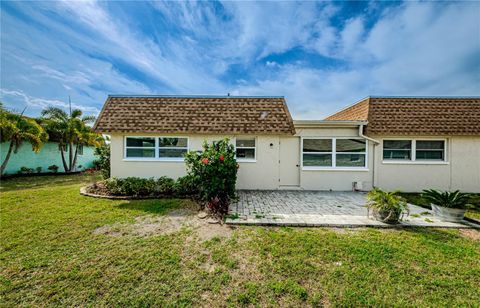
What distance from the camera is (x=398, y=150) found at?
1034 cm

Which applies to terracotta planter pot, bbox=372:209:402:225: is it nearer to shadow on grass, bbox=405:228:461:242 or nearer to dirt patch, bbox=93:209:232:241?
shadow on grass, bbox=405:228:461:242

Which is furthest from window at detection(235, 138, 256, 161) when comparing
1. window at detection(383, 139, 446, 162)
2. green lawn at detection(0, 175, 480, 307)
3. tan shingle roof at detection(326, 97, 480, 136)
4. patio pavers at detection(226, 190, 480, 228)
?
window at detection(383, 139, 446, 162)

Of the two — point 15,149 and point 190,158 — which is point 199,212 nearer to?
point 190,158

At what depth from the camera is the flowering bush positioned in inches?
259

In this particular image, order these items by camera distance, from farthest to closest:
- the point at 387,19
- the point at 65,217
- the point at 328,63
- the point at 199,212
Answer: the point at 328,63
the point at 387,19
the point at 199,212
the point at 65,217

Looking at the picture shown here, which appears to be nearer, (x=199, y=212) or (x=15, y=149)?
(x=199, y=212)

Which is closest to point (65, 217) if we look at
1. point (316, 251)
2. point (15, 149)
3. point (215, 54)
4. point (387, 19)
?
point (316, 251)

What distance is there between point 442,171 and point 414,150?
1.91 metres

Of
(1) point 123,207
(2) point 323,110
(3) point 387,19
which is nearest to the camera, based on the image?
(1) point 123,207

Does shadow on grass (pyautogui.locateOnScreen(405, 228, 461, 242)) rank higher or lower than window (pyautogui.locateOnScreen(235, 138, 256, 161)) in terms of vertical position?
lower

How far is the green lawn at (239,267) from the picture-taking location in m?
2.88

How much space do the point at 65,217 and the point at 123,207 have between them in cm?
164

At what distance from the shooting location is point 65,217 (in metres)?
5.98

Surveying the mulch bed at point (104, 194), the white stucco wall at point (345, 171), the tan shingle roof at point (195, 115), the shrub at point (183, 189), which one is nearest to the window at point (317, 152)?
the white stucco wall at point (345, 171)
